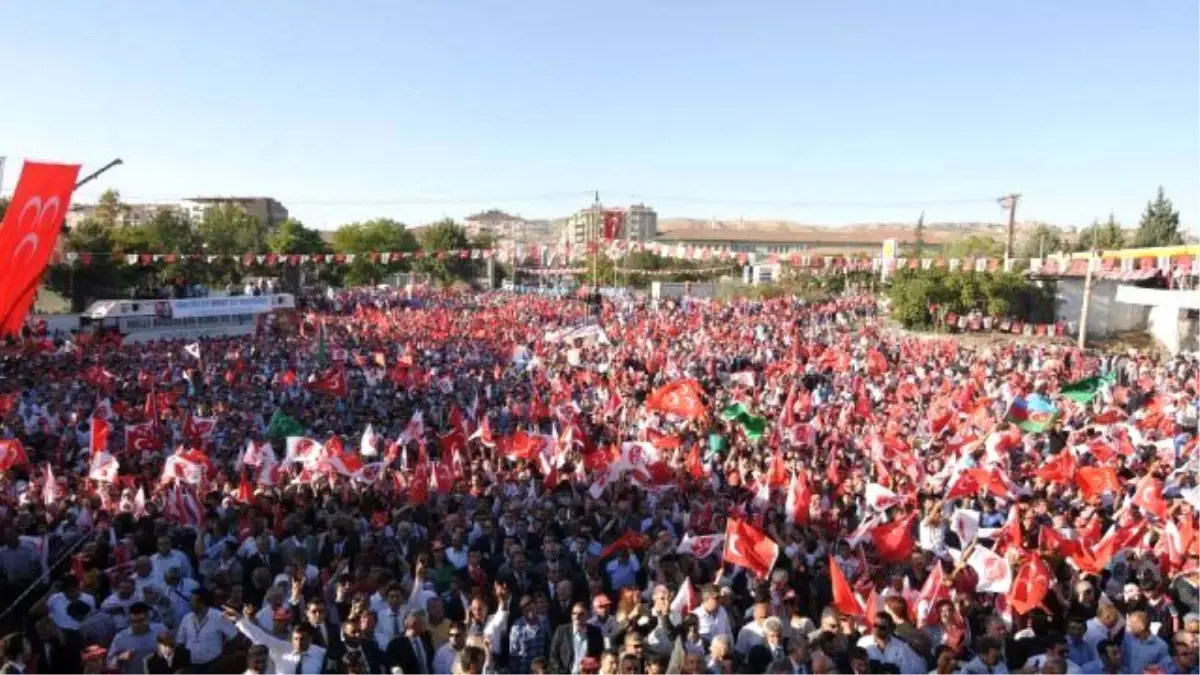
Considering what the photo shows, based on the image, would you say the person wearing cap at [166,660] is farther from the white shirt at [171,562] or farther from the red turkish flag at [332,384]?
the red turkish flag at [332,384]

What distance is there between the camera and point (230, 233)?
240ft

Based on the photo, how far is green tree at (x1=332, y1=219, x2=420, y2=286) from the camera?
8538cm

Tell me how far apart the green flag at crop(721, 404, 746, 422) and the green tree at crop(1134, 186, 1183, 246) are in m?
56.1

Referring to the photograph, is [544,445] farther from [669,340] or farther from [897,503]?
[669,340]

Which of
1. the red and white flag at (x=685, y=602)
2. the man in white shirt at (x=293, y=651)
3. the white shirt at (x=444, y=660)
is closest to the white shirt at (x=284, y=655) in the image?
the man in white shirt at (x=293, y=651)

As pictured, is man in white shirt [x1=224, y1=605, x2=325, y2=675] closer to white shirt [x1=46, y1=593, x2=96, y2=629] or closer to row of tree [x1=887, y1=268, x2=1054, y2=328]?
white shirt [x1=46, y1=593, x2=96, y2=629]

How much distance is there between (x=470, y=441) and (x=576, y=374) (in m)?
7.98

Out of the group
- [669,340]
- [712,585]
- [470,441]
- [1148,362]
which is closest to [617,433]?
[470,441]

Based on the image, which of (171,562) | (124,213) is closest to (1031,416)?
(171,562)

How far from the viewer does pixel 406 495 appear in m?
11.5

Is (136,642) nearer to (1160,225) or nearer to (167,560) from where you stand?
(167,560)

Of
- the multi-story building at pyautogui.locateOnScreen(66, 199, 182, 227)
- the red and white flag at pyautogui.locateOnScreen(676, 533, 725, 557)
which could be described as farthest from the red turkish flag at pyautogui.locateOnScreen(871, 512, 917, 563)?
the multi-story building at pyautogui.locateOnScreen(66, 199, 182, 227)

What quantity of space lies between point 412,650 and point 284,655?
2.64ft

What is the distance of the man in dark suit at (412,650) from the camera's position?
634 cm
